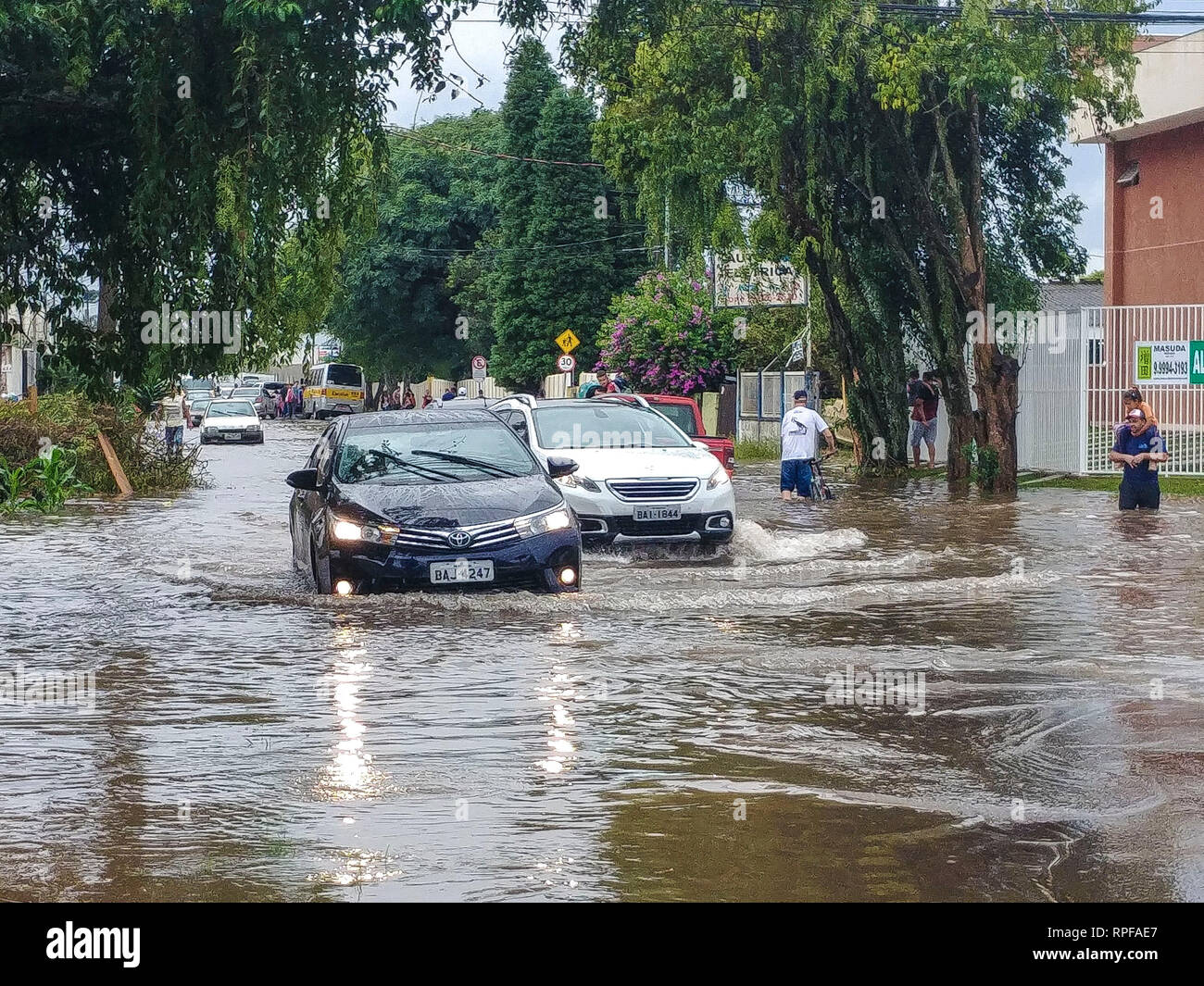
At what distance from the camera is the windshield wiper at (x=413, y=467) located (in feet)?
48.1

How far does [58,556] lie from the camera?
19.6 meters

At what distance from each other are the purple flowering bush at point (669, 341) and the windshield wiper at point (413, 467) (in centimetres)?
3509

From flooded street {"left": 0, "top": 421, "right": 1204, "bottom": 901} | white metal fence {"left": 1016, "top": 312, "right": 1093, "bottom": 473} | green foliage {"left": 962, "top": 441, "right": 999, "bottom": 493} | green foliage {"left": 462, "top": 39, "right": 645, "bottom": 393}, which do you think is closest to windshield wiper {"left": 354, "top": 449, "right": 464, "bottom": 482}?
flooded street {"left": 0, "top": 421, "right": 1204, "bottom": 901}

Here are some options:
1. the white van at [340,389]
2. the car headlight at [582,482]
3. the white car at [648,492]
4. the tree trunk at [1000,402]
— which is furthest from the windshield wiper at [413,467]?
the white van at [340,389]

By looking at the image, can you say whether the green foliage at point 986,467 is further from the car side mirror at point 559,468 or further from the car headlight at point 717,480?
the car side mirror at point 559,468

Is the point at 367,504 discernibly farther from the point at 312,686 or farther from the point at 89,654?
the point at 312,686

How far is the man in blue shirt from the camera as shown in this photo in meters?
22.7

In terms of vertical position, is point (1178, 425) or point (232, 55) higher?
point (232, 55)

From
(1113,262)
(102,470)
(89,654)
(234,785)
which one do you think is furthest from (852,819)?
(1113,262)

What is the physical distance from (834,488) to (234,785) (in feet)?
75.9

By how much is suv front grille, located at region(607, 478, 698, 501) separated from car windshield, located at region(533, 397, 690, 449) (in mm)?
1026

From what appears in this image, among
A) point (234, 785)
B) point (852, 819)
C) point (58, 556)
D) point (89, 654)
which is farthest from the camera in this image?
point (58, 556)

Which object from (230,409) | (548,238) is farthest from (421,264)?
(230,409)

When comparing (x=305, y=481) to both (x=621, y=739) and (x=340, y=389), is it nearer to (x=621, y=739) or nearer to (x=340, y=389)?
(x=621, y=739)
